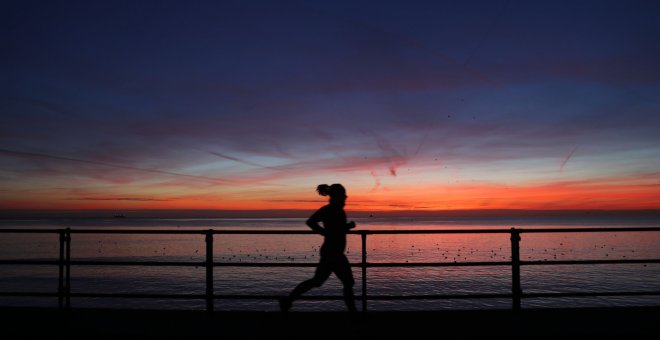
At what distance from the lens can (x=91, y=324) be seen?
18.6 feet

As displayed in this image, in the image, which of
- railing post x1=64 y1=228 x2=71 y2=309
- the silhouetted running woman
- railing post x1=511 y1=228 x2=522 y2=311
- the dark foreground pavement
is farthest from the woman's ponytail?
railing post x1=64 y1=228 x2=71 y2=309

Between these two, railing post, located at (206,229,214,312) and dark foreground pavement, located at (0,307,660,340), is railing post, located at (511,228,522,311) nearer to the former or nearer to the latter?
dark foreground pavement, located at (0,307,660,340)

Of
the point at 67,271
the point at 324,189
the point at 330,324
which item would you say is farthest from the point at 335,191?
the point at 67,271

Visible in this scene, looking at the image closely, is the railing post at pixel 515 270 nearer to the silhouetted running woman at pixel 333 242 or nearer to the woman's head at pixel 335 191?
the silhouetted running woman at pixel 333 242

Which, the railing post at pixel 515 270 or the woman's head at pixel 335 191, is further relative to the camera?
the railing post at pixel 515 270

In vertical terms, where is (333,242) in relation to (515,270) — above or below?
above

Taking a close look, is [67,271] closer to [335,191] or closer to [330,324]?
[330,324]

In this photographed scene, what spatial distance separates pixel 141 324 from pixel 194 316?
0.69 meters

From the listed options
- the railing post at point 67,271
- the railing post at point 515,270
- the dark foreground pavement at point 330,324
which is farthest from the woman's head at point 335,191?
the railing post at point 67,271

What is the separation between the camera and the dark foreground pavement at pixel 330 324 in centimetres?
513

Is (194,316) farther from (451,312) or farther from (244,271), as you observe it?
(244,271)

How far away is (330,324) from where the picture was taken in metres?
5.67

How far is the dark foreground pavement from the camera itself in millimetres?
5133

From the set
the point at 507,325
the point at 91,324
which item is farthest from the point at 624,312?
the point at 91,324
